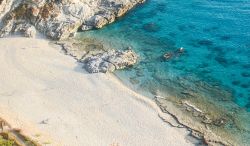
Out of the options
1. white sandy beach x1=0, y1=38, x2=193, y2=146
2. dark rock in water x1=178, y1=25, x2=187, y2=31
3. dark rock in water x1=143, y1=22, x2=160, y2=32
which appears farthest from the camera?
dark rock in water x1=143, y1=22, x2=160, y2=32

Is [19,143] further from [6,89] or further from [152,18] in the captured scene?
[152,18]

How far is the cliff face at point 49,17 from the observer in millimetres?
68500

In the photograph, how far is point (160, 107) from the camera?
56.2m

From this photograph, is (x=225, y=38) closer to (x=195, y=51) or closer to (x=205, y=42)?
(x=205, y=42)

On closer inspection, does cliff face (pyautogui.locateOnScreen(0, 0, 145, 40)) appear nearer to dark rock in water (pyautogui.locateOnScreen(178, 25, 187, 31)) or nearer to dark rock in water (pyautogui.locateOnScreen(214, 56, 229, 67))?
dark rock in water (pyautogui.locateOnScreen(178, 25, 187, 31))

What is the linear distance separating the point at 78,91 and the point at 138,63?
10.7 metres

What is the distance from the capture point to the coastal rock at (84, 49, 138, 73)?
61456mm

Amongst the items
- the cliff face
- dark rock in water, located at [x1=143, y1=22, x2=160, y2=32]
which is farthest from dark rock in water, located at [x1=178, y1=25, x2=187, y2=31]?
the cliff face

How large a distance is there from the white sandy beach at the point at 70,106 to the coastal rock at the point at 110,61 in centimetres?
112

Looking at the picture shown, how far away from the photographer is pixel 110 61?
6256cm

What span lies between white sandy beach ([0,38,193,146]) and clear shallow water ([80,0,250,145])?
4.50 metres

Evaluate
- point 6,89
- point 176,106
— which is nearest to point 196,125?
point 176,106

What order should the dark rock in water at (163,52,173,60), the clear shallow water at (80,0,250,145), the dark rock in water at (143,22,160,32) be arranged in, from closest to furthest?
the clear shallow water at (80,0,250,145) → the dark rock in water at (163,52,173,60) → the dark rock in water at (143,22,160,32)

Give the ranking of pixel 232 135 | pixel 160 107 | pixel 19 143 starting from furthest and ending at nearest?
pixel 160 107
pixel 232 135
pixel 19 143
